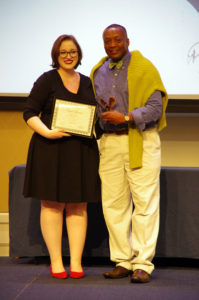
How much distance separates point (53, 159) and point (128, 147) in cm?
43

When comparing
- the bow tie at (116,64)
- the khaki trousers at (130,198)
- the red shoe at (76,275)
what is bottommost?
the red shoe at (76,275)

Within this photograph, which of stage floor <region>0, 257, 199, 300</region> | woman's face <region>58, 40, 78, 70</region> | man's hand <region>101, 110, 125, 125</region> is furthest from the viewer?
woman's face <region>58, 40, 78, 70</region>

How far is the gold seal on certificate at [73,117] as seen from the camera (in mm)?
2760

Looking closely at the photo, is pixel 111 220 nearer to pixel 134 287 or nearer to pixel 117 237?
pixel 117 237

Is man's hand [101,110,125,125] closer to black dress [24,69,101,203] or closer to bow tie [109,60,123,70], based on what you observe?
black dress [24,69,101,203]

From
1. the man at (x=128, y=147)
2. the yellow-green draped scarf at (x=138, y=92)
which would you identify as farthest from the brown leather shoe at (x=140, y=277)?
the yellow-green draped scarf at (x=138, y=92)

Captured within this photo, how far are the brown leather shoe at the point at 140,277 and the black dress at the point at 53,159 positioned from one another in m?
0.49

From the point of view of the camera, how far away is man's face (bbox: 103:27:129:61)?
274cm

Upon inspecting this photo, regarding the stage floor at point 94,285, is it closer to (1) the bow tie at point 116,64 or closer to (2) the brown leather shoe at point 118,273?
(2) the brown leather shoe at point 118,273

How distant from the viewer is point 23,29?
3.75 metres

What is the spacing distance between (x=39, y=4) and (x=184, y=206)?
6.04 feet

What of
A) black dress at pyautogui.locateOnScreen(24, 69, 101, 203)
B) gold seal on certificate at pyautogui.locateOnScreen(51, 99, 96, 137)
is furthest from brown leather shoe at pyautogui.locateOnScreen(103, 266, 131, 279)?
gold seal on certificate at pyautogui.locateOnScreen(51, 99, 96, 137)

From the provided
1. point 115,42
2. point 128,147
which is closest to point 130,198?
point 128,147

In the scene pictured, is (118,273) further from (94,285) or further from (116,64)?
(116,64)
